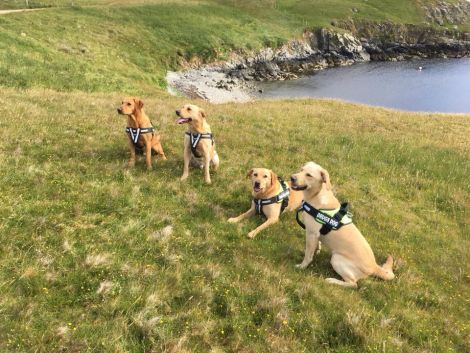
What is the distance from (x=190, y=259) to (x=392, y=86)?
220 ft

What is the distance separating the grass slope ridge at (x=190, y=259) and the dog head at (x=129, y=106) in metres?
1.67

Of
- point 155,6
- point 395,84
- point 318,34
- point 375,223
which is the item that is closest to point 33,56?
point 375,223

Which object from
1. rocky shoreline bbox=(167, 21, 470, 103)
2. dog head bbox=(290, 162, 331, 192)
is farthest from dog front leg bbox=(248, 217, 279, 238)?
rocky shoreline bbox=(167, 21, 470, 103)

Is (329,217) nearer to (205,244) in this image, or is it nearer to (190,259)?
(205,244)

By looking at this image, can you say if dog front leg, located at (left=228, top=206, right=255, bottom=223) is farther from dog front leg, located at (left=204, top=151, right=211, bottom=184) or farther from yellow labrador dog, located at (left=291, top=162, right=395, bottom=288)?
dog front leg, located at (left=204, top=151, right=211, bottom=184)

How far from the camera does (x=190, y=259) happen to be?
7.67 meters

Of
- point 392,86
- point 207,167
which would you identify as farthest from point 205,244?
point 392,86

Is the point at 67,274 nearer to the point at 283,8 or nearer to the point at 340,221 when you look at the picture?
the point at 340,221

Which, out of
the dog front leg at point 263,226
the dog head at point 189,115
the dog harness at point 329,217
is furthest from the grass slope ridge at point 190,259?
the dog head at point 189,115

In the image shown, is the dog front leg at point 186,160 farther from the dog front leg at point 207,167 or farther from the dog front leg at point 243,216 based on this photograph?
the dog front leg at point 243,216

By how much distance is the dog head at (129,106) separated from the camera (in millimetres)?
10742

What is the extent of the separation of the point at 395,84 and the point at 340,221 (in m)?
67.1

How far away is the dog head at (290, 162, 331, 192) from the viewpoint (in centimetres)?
816

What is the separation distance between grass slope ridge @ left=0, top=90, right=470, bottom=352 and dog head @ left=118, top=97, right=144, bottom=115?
1666 millimetres
